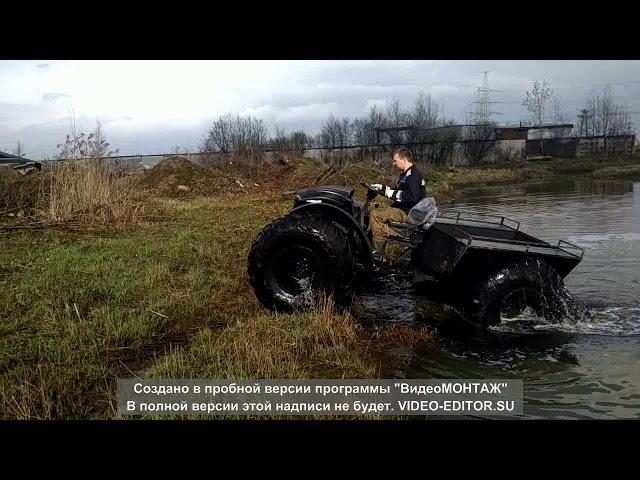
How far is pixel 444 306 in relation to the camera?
5.54 metres

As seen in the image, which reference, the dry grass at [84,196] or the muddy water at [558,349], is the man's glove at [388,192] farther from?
the dry grass at [84,196]

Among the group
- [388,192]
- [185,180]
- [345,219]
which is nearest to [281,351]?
[345,219]

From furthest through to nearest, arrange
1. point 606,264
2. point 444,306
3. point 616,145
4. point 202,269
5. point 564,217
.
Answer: point 616,145 → point 564,217 → point 606,264 → point 202,269 → point 444,306

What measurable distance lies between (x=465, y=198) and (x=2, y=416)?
20788 millimetres

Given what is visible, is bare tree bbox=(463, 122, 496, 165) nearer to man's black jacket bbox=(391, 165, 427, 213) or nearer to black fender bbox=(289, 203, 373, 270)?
man's black jacket bbox=(391, 165, 427, 213)

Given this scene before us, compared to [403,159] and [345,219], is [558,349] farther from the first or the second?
[403,159]

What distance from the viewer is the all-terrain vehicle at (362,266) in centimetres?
447

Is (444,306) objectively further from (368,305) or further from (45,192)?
(45,192)

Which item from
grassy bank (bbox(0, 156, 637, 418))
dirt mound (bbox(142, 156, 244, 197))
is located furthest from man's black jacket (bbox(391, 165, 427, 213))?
dirt mound (bbox(142, 156, 244, 197))

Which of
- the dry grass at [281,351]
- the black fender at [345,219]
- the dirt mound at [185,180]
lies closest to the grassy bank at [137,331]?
the dry grass at [281,351]

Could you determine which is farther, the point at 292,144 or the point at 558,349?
the point at 292,144

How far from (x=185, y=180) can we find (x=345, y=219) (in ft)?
58.8

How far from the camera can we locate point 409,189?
16.9ft

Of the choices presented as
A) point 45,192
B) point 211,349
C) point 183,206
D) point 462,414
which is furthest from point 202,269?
point 183,206
